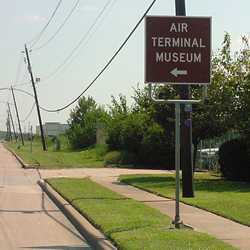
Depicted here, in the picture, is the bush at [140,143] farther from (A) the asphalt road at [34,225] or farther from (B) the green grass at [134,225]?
(B) the green grass at [134,225]

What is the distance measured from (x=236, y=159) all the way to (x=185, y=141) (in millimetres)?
7975

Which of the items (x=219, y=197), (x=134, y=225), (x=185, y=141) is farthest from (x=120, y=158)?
(x=134, y=225)

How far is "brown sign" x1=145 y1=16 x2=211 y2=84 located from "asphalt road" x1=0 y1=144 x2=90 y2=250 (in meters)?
3.17

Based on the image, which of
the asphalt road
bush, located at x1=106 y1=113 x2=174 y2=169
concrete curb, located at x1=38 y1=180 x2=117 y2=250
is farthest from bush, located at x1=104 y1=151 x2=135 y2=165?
concrete curb, located at x1=38 y1=180 x2=117 y2=250

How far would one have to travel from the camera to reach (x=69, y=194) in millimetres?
19719

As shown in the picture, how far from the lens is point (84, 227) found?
41.3 ft

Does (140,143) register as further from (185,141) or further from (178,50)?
(178,50)

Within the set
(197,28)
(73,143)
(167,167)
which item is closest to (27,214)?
(197,28)

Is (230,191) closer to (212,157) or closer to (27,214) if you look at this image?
(27,214)

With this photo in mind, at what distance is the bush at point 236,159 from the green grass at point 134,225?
856cm

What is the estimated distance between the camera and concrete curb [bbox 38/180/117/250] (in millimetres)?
10587

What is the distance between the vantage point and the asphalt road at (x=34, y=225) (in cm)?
1111

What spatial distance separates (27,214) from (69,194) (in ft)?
12.4

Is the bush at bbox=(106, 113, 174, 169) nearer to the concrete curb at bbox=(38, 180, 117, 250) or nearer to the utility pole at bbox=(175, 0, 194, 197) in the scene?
the utility pole at bbox=(175, 0, 194, 197)
